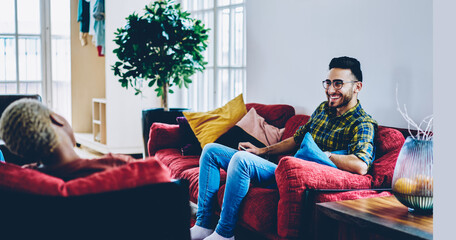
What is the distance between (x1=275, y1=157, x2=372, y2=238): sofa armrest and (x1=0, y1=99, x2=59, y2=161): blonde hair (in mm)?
1196

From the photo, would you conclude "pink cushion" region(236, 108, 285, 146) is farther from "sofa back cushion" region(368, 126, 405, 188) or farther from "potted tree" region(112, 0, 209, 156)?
"potted tree" region(112, 0, 209, 156)

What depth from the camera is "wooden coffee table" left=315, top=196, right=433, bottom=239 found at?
5.43 ft

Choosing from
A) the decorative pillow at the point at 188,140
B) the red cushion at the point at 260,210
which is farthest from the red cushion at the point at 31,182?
the decorative pillow at the point at 188,140

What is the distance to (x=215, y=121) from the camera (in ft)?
11.9

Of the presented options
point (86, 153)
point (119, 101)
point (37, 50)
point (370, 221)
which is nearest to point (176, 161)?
point (370, 221)

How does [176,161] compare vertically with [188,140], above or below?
below

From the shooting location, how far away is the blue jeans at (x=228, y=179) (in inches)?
99.0

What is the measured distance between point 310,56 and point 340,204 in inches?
72.8

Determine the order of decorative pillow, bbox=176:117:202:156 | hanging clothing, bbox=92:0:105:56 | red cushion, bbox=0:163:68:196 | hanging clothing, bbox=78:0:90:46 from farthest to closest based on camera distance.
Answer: hanging clothing, bbox=78:0:90:46 < hanging clothing, bbox=92:0:105:56 < decorative pillow, bbox=176:117:202:156 < red cushion, bbox=0:163:68:196

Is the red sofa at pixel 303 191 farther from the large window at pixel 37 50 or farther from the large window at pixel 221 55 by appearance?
the large window at pixel 37 50

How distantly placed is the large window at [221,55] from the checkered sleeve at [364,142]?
231 centimetres

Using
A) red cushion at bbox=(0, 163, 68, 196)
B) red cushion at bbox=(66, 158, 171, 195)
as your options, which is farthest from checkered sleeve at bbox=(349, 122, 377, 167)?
red cushion at bbox=(0, 163, 68, 196)

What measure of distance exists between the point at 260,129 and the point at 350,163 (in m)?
1.05

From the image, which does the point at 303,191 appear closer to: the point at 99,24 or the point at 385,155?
the point at 385,155
